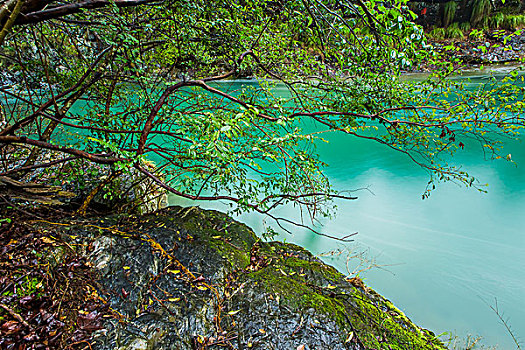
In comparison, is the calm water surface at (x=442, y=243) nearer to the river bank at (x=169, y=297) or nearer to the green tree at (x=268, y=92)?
the river bank at (x=169, y=297)

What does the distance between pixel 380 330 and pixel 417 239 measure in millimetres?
3042

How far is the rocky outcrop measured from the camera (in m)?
1.48

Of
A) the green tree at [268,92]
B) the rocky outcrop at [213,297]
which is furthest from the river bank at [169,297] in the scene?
the green tree at [268,92]

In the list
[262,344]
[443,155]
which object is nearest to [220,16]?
[262,344]

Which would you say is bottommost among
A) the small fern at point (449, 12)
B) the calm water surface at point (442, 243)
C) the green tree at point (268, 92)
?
the calm water surface at point (442, 243)

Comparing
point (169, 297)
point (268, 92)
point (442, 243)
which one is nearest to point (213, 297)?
point (169, 297)

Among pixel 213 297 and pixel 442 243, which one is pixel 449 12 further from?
pixel 213 297

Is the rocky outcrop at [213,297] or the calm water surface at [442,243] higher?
the rocky outcrop at [213,297]

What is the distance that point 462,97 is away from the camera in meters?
1.56

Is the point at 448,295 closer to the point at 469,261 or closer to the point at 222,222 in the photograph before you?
the point at 469,261

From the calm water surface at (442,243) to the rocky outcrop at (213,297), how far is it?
4.09ft

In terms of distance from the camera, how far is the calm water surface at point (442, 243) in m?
3.05

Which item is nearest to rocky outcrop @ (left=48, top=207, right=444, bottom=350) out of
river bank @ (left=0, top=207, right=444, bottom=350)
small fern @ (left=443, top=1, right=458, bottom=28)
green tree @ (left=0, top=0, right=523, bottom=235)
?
river bank @ (left=0, top=207, right=444, bottom=350)

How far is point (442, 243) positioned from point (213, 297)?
3.99 meters
